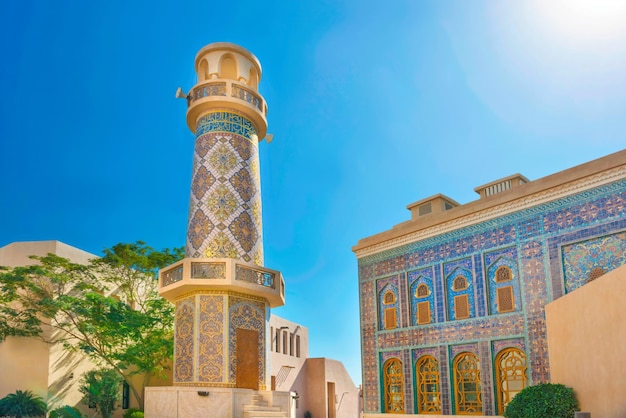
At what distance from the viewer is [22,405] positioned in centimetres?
1628

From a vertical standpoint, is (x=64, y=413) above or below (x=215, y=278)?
below

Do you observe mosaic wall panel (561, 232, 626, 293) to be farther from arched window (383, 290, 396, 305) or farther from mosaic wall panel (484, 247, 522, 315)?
arched window (383, 290, 396, 305)

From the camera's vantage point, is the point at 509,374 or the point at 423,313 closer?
the point at 509,374

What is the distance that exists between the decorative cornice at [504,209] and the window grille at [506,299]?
1.76 metres

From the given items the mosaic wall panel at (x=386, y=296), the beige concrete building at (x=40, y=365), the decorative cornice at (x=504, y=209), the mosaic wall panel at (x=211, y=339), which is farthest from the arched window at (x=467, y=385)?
the beige concrete building at (x=40, y=365)

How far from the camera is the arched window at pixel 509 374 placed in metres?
13.6

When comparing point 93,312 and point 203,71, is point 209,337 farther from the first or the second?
point 203,71

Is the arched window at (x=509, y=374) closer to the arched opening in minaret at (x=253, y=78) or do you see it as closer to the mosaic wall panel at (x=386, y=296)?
the mosaic wall panel at (x=386, y=296)

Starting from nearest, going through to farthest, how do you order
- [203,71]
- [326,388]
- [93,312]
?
[203,71] < [93,312] < [326,388]

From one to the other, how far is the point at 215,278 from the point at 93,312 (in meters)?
5.75

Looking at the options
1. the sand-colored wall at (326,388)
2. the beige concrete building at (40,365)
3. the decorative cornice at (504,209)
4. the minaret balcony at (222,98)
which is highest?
the minaret balcony at (222,98)

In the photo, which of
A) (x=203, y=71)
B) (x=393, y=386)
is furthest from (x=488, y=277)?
(x=203, y=71)

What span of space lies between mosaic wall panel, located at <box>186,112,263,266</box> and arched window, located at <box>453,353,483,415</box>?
215 inches

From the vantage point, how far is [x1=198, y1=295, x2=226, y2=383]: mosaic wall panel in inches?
505
